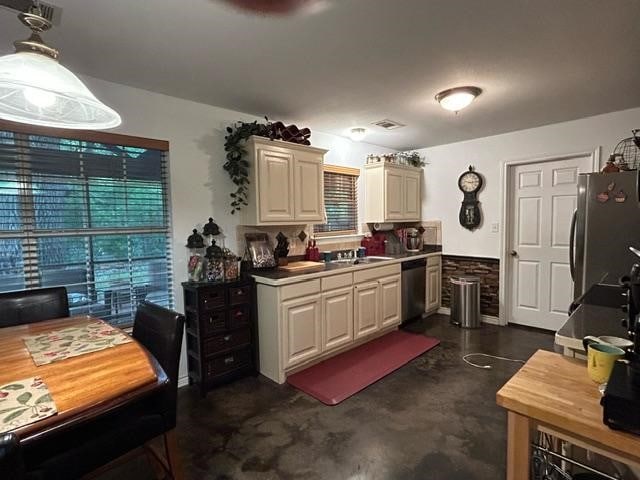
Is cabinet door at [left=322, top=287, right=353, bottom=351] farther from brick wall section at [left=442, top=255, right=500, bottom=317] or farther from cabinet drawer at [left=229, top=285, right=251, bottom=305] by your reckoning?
brick wall section at [left=442, top=255, right=500, bottom=317]

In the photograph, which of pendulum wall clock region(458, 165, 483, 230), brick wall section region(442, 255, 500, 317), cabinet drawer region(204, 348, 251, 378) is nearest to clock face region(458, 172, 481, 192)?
pendulum wall clock region(458, 165, 483, 230)

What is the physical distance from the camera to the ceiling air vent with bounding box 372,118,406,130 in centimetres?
338

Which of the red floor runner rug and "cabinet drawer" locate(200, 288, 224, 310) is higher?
"cabinet drawer" locate(200, 288, 224, 310)

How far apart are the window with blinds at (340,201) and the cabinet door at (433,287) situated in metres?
1.18

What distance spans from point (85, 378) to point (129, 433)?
35 centimetres

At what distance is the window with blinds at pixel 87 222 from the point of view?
2.03 m

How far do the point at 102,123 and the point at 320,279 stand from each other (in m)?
1.98

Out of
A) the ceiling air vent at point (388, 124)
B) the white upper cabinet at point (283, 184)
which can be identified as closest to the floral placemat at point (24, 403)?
A: the white upper cabinet at point (283, 184)

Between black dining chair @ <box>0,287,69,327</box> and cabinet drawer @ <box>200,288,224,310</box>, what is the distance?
0.84 m

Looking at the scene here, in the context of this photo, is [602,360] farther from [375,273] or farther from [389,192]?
[389,192]

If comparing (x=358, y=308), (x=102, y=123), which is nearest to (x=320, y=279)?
(x=358, y=308)

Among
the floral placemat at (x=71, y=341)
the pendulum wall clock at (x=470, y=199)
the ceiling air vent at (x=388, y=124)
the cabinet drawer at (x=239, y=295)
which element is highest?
the ceiling air vent at (x=388, y=124)

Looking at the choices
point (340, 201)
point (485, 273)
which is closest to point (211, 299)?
point (340, 201)

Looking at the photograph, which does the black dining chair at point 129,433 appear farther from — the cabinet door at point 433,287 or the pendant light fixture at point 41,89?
the cabinet door at point 433,287
